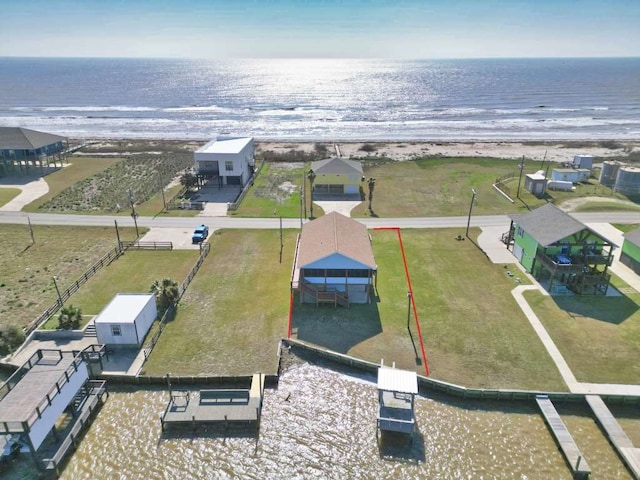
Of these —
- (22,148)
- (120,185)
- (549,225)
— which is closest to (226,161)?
(120,185)

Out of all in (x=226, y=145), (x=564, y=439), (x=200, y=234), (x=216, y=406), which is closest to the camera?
(x=564, y=439)

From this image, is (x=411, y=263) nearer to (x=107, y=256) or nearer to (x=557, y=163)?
(x=107, y=256)

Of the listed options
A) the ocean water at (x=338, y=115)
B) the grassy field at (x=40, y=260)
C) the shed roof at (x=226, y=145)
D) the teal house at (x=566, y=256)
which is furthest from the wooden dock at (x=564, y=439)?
the ocean water at (x=338, y=115)

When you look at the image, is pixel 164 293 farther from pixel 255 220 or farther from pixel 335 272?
pixel 255 220

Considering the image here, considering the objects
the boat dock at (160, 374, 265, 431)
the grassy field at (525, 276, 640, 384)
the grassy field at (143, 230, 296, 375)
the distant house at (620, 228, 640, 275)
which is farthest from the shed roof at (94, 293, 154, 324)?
the distant house at (620, 228, 640, 275)

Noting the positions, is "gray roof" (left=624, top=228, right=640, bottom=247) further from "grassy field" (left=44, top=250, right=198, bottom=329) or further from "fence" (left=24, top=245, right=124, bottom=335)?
"fence" (left=24, top=245, right=124, bottom=335)

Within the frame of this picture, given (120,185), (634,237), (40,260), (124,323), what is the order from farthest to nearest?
(120,185) < (40,260) < (634,237) < (124,323)
